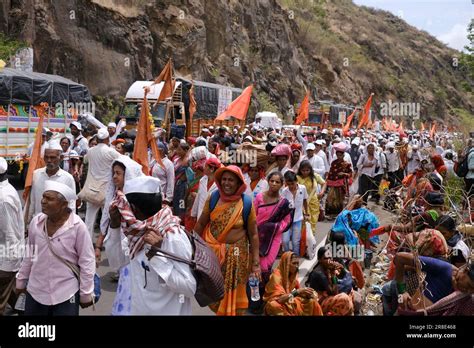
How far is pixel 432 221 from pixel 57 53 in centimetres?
2304

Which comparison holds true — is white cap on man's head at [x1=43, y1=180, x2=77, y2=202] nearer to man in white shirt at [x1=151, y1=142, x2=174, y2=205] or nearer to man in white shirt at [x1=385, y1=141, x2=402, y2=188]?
man in white shirt at [x1=151, y1=142, x2=174, y2=205]

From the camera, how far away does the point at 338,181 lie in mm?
13156

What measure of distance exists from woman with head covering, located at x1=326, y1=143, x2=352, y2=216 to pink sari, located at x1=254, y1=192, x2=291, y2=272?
21.0ft

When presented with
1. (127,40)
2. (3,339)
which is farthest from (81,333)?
(127,40)

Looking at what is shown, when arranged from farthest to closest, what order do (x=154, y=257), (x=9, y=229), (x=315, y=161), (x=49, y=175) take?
(x=315, y=161)
(x=49, y=175)
(x=9, y=229)
(x=154, y=257)

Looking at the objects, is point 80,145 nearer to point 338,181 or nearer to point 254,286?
point 338,181

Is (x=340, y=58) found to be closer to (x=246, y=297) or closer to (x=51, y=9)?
(x=51, y=9)

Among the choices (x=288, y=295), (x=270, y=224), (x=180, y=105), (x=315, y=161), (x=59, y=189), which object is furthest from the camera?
(x=180, y=105)

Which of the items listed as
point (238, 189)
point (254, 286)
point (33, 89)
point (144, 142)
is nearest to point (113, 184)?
point (238, 189)

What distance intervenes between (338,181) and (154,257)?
984cm

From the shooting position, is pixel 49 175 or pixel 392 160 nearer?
pixel 49 175

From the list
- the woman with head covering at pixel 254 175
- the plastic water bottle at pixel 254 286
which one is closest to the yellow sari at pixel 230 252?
the plastic water bottle at pixel 254 286

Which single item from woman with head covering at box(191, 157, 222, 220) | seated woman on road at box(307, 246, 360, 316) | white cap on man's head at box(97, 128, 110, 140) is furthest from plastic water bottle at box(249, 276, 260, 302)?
white cap on man's head at box(97, 128, 110, 140)

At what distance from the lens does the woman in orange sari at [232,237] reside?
18.4 feet
